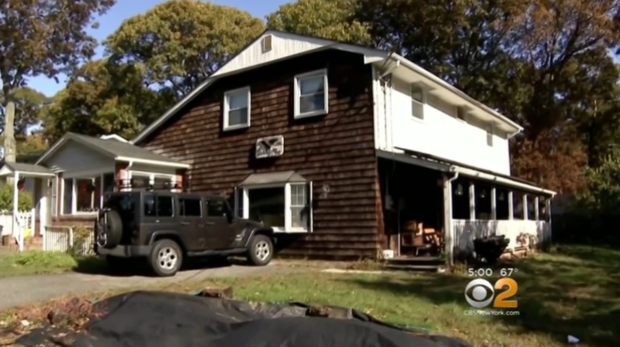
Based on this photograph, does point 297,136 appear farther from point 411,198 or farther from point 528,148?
point 528,148

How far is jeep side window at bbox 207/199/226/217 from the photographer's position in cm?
1334

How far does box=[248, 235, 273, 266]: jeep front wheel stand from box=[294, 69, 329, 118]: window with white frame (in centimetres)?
381

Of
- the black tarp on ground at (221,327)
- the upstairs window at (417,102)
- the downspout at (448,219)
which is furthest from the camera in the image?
the upstairs window at (417,102)

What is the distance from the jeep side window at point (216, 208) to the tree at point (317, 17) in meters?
18.0

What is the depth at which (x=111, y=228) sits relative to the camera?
39.0 feet

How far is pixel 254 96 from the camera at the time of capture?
57.8ft

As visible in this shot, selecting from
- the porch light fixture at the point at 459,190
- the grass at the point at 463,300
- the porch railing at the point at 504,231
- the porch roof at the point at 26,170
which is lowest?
the grass at the point at 463,300

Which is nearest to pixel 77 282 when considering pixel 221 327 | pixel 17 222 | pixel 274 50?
pixel 221 327

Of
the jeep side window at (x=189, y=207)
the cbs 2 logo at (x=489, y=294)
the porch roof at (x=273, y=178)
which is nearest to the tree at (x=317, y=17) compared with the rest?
Result: the porch roof at (x=273, y=178)

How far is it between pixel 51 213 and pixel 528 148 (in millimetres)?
22917

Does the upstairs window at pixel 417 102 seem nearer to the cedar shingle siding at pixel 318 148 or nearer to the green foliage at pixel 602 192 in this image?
the cedar shingle siding at pixel 318 148

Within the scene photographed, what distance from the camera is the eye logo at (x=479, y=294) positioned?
28.9ft

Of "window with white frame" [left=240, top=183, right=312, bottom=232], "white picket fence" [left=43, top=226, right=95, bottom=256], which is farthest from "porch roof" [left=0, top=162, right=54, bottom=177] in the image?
"window with white frame" [left=240, top=183, right=312, bottom=232]

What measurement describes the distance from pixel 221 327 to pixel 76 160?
49.3 ft
